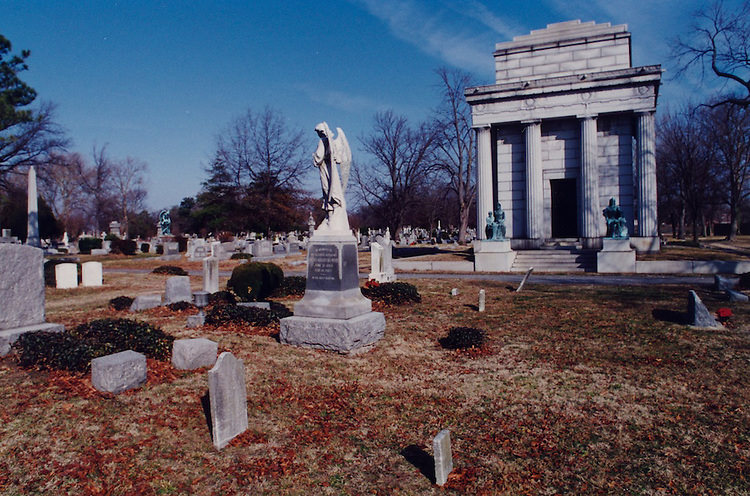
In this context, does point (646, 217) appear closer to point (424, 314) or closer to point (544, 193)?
point (544, 193)

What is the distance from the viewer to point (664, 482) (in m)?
4.66

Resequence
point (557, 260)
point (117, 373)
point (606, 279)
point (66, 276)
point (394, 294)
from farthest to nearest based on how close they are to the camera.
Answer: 1. point (557, 260)
2. point (606, 279)
3. point (66, 276)
4. point (394, 294)
5. point (117, 373)

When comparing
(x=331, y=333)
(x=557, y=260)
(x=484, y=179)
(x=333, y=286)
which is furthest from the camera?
(x=484, y=179)

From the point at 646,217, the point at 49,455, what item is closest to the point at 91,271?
the point at 49,455

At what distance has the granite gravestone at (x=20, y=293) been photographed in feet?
25.8

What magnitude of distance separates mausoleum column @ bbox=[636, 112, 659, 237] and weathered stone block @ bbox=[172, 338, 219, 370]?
23851 mm

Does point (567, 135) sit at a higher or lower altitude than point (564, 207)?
higher

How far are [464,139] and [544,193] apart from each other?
20524mm

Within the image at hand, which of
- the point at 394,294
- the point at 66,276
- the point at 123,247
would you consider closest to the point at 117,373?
the point at 394,294

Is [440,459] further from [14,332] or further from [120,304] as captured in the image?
[120,304]

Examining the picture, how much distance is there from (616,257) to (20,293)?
20.9m

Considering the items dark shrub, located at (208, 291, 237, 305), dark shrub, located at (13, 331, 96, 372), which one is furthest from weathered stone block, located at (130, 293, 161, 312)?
dark shrub, located at (13, 331, 96, 372)

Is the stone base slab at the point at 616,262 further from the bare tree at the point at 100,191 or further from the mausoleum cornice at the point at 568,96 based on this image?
the bare tree at the point at 100,191

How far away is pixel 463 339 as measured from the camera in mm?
9375
